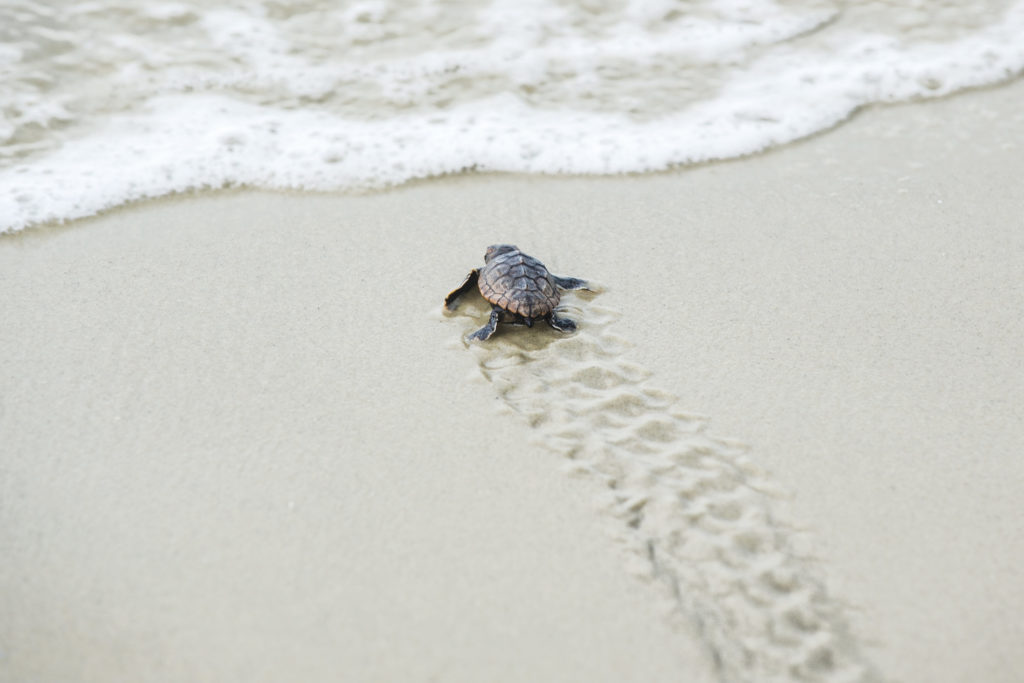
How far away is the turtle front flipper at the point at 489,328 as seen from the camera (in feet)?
10.9

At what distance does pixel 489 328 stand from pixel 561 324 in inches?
12.4

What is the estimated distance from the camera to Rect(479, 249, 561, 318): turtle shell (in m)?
3.23

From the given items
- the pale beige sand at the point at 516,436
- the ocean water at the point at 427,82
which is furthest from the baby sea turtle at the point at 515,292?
the ocean water at the point at 427,82

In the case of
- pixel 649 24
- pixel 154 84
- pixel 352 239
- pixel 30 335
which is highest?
pixel 649 24

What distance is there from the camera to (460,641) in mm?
2143

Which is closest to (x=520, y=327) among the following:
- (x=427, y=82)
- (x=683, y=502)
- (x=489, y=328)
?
(x=489, y=328)

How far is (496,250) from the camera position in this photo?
11.9ft

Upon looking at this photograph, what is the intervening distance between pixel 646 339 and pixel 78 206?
324 centimetres

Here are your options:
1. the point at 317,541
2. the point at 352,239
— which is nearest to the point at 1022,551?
the point at 317,541

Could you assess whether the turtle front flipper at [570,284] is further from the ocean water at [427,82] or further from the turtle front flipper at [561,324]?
the ocean water at [427,82]

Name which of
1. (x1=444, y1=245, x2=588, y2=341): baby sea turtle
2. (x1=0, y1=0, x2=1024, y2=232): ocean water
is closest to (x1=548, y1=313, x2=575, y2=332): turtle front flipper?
(x1=444, y1=245, x2=588, y2=341): baby sea turtle

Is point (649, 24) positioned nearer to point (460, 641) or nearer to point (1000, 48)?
point (1000, 48)

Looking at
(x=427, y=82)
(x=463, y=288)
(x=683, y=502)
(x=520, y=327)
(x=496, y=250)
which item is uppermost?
(x=427, y=82)

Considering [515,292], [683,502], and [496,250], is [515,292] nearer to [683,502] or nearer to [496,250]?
[496,250]
